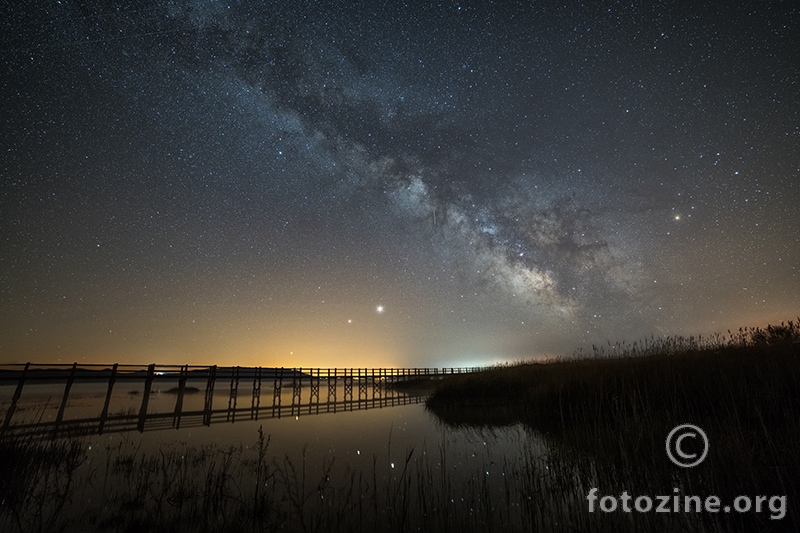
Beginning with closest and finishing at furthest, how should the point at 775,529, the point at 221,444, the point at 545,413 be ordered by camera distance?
the point at 775,529
the point at 221,444
the point at 545,413

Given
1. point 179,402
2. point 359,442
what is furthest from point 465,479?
point 179,402

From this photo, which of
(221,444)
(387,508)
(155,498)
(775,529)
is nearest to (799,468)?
(775,529)

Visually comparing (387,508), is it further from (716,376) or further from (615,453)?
(716,376)

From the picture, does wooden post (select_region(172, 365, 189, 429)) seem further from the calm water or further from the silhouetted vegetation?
the silhouetted vegetation

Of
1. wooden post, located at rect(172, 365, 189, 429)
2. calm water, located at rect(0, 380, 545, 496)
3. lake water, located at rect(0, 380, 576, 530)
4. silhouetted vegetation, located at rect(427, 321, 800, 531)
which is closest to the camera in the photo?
silhouetted vegetation, located at rect(427, 321, 800, 531)

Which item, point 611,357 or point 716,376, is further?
point 611,357

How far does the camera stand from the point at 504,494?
4.61 m

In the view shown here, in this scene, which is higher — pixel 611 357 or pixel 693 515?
pixel 611 357

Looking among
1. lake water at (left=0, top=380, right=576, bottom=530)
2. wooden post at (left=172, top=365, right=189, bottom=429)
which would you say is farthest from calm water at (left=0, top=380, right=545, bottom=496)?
wooden post at (left=172, top=365, right=189, bottom=429)

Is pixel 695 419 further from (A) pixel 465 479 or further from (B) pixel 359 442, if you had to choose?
(B) pixel 359 442

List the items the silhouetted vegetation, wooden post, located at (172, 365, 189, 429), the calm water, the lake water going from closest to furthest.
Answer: the silhouetted vegetation, the lake water, the calm water, wooden post, located at (172, 365, 189, 429)

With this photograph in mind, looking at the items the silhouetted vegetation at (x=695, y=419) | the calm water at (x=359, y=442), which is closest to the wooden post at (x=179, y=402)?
the calm water at (x=359, y=442)

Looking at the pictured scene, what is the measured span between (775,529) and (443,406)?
51.0 ft

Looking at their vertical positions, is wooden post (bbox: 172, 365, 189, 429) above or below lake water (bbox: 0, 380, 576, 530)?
above
